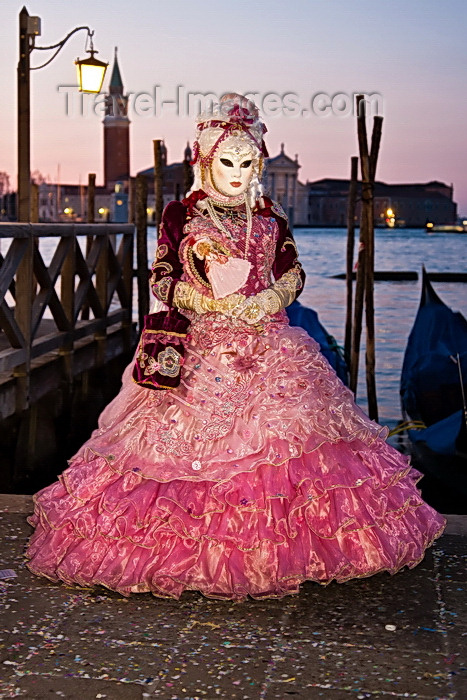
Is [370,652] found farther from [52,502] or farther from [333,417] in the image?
[52,502]

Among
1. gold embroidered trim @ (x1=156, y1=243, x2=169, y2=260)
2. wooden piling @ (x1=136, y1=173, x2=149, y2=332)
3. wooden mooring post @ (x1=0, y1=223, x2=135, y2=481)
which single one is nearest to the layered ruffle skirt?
gold embroidered trim @ (x1=156, y1=243, x2=169, y2=260)

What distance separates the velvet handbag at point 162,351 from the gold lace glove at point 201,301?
0.19 ft

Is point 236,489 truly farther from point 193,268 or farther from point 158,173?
point 158,173

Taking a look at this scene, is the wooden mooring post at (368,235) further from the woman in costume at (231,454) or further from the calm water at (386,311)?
the woman in costume at (231,454)

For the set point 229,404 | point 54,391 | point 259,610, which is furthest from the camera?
point 54,391

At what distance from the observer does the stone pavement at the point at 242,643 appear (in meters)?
2.49

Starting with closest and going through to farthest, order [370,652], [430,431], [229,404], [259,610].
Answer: [370,652], [259,610], [229,404], [430,431]

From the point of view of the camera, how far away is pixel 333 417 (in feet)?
10.4

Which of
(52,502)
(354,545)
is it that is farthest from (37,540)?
Result: (354,545)

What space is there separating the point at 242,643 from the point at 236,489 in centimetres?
46

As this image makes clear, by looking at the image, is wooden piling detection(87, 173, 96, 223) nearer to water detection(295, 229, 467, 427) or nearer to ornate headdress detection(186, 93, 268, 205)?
water detection(295, 229, 467, 427)

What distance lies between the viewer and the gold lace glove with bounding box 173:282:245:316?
129 inches

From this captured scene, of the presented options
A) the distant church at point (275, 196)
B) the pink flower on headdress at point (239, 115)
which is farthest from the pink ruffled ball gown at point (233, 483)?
the distant church at point (275, 196)

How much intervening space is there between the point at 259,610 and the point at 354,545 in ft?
1.16
